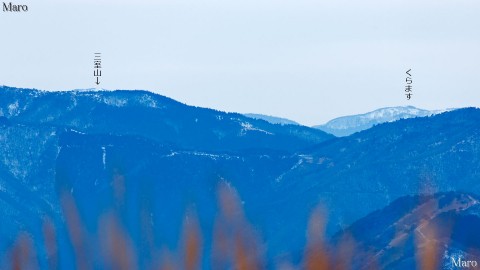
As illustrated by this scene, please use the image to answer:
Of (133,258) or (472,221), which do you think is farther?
(472,221)

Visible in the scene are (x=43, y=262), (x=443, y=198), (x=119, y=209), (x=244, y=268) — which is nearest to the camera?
(x=244, y=268)

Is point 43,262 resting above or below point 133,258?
below

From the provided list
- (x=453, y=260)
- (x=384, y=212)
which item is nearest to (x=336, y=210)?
→ (x=384, y=212)

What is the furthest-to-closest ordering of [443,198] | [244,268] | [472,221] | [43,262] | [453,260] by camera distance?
[43,262] < [443,198] < [472,221] < [453,260] < [244,268]

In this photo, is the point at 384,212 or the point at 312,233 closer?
the point at 312,233

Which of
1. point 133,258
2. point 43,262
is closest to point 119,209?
point 133,258

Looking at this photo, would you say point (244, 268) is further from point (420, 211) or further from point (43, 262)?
point (43, 262)

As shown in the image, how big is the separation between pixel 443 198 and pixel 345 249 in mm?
132491

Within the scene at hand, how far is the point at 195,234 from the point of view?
1552 cm

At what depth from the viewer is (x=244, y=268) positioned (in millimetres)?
14953

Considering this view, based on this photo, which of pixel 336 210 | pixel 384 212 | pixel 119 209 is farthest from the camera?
pixel 336 210

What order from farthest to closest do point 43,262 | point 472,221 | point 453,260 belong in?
point 43,262 < point 472,221 < point 453,260

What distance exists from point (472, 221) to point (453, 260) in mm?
17044

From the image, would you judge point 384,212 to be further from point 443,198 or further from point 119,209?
point 119,209
